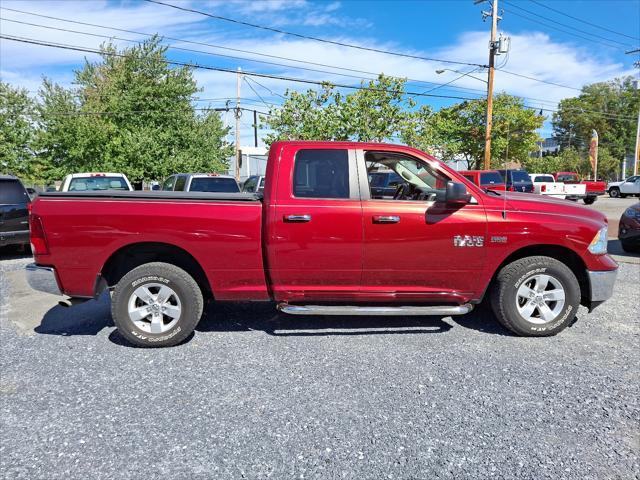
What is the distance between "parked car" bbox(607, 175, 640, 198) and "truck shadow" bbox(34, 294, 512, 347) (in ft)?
112

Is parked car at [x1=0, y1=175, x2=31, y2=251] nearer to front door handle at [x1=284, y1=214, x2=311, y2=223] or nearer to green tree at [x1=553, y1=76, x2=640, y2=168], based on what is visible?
front door handle at [x1=284, y1=214, x2=311, y2=223]

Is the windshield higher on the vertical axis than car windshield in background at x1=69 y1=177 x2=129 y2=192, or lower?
higher

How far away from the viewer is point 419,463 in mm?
2600

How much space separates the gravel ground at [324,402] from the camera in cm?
261

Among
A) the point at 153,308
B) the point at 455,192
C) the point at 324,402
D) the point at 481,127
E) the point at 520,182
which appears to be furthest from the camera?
the point at 481,127

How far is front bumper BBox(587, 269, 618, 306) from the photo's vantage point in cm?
443

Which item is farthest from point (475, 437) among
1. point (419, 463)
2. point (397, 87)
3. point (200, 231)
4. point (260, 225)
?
point (397, 87)

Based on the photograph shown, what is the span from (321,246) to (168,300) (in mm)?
1555

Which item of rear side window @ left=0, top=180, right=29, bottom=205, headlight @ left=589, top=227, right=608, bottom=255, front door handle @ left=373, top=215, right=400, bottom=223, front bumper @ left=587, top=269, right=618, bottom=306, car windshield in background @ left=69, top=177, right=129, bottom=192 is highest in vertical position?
car windshield in background @ left=69, top=177, right=129, bottom=192

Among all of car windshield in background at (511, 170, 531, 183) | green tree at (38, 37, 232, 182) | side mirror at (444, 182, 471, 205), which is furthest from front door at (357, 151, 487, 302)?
green tree at (38, 37, 232, 182)

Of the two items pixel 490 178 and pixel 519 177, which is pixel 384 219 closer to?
pixel 490 178

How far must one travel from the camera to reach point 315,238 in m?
4.20

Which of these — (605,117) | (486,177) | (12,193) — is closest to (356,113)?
(486,177)

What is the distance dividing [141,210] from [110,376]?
1.47 meters
